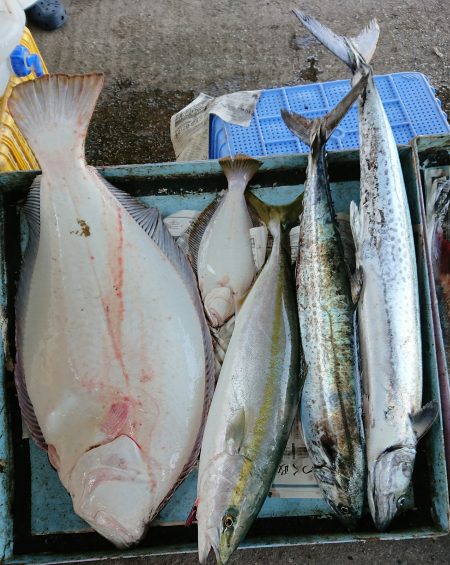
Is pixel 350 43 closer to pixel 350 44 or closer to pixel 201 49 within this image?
pixel 350 44

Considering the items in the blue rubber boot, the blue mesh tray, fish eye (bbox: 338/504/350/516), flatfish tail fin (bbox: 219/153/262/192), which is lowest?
Answer: fish eye (bbox: 338/504/350/516)

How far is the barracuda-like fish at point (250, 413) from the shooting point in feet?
5.46

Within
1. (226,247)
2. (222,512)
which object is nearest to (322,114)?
(226,247)

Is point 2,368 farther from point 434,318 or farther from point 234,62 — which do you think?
point 234,62

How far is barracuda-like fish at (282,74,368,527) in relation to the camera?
70.5 inches

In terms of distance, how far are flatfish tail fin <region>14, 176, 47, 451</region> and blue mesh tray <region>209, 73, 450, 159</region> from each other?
0.99m

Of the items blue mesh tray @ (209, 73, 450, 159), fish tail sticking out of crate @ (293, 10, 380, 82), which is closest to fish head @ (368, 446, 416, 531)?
blue mesh tray @ (209, 73, 450, 159)

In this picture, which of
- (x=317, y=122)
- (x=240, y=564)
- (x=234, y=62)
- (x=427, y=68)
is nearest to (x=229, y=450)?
(x=240, y=564)

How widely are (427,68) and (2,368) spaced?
3262 mm

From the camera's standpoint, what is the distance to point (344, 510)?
1.80 m

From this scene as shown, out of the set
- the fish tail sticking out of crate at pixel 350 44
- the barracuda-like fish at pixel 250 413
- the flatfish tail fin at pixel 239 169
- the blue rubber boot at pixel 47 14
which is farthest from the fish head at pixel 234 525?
the blue rubber boot at pixel 47 14

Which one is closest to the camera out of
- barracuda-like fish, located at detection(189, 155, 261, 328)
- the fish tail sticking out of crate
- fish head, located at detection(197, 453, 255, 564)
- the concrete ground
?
fish head, located at detection(197, 453, 255, 564)

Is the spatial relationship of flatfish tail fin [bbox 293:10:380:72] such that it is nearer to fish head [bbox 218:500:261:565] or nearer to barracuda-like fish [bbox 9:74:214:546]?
barracuda-like fish [bbox 9:74:214:546]

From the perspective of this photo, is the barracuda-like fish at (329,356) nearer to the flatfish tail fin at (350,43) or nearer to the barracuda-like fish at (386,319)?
the barracuda-like fish at (386,319)
